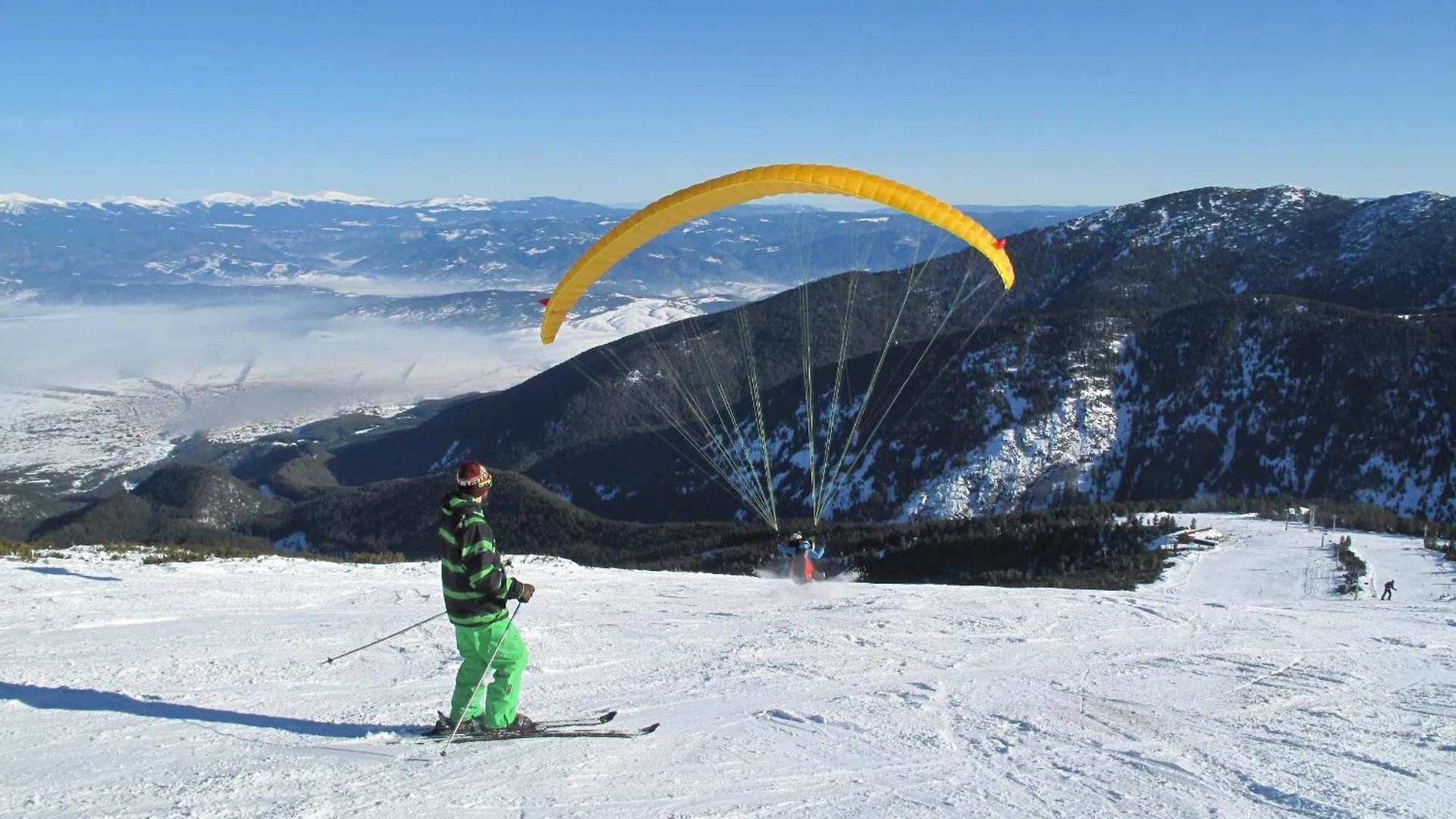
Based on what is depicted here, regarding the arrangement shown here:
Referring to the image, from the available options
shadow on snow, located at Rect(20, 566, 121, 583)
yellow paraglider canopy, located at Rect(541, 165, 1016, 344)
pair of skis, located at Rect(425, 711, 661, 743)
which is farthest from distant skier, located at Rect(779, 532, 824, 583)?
shadow on snow, located at Rect(20, 566, 121, 583)

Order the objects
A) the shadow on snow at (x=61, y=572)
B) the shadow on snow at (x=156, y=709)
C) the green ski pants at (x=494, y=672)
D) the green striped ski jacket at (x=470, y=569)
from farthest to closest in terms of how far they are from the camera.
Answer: the shadow on snow at (x=61, y=572), the shadow on snow at (x=156, y=709), the green ski pants at (x=494, y=672), the green striped ski jacket at (x=470, y=569)

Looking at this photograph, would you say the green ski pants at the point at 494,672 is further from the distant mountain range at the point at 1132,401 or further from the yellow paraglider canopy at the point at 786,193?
the distant mountain range at the point at 1132,401

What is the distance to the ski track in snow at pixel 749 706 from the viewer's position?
19.4ft

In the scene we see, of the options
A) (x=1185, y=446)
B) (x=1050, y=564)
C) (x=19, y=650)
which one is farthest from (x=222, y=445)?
(x=19, y=650)

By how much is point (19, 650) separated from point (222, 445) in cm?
19480

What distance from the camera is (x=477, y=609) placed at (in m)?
6.99

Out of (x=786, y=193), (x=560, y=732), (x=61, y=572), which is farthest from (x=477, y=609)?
(x=61, y=572)

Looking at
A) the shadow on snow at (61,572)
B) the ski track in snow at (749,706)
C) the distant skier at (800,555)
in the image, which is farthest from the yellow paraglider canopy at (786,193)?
the shadow on snow at (61,572)

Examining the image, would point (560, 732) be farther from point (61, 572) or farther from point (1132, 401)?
point (1132, 401)

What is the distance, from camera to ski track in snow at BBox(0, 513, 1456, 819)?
591 cm

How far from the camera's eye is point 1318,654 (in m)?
9.83

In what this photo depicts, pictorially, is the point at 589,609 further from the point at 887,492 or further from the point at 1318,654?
the point at 887,492

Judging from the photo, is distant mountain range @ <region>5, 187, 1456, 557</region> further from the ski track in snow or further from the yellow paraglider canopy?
the ski track in snow

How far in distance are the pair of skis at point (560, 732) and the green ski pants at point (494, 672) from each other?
118 mm
